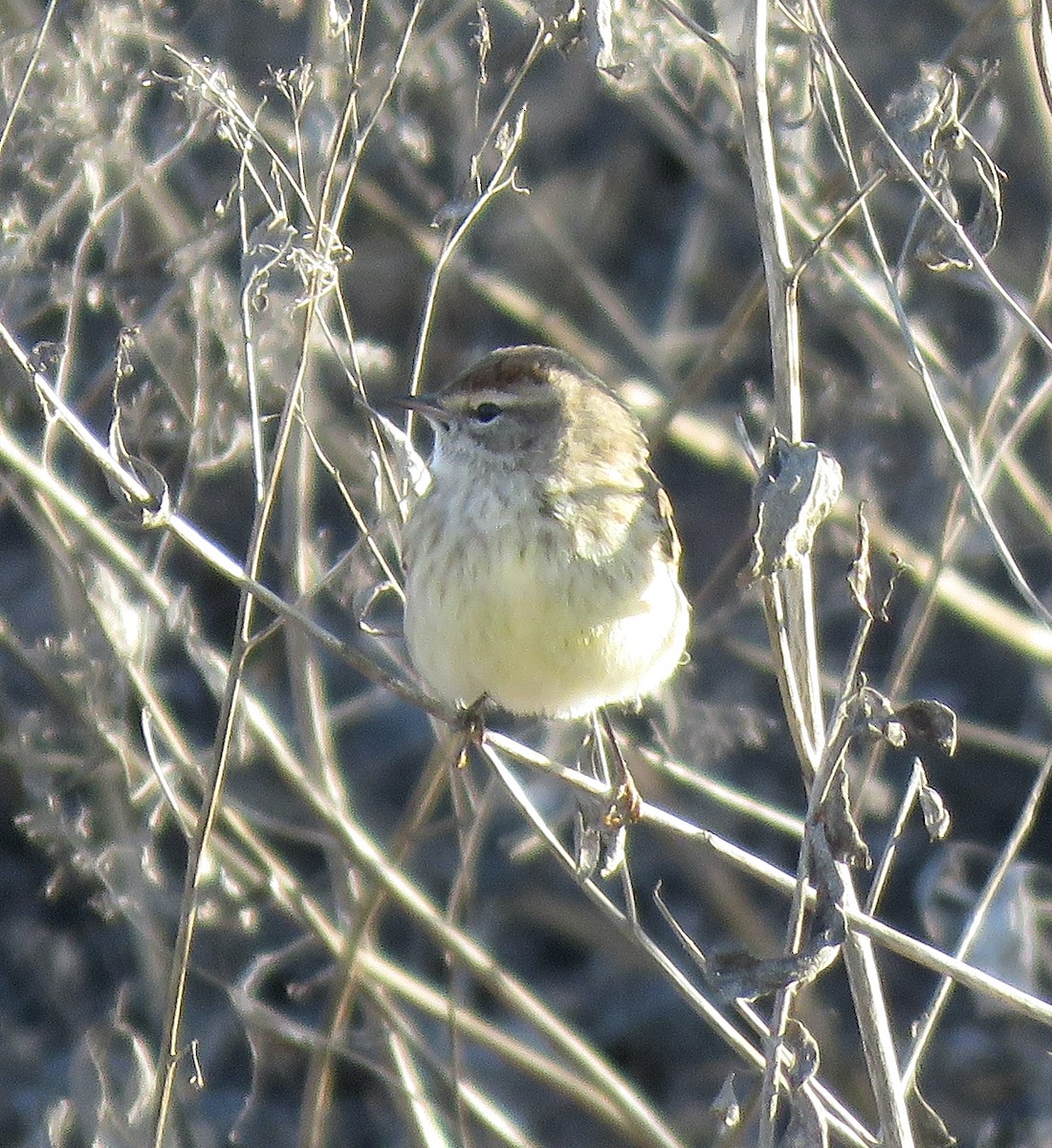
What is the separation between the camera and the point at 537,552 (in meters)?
4.02

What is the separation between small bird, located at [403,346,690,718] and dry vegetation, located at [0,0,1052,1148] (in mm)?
177

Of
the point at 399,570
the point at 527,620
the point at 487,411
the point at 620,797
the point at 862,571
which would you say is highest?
the point at 862,571

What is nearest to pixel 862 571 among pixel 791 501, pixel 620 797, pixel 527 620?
pixel 791 501

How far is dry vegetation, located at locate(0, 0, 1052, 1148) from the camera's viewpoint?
3330 mm

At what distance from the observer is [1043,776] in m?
3.68

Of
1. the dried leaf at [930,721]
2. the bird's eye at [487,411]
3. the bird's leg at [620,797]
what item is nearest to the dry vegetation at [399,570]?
the dried leaf at [930,721]

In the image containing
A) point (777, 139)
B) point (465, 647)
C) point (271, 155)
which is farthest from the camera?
point (777, 139)

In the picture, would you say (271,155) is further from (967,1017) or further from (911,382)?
(967,1017)

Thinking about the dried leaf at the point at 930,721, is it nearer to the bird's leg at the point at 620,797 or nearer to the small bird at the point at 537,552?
the bird's leg at the point at 620,797

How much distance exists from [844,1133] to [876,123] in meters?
1.89

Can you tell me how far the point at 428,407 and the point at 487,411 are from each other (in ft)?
0.66

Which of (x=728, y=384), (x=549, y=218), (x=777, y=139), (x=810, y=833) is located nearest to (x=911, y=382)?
(x=777, y=139)

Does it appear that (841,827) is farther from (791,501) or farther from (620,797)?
(620,797)

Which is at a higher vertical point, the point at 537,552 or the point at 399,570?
the point at 537,552
